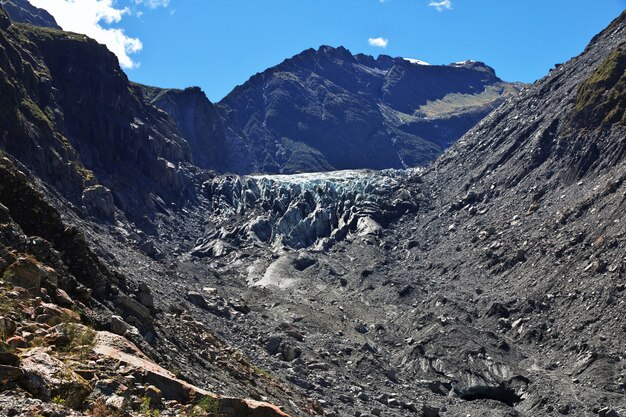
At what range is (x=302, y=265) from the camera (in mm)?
98000

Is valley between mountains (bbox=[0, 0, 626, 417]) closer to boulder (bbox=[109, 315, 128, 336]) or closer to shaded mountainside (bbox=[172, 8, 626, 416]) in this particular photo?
boulder (bbox=[109, 315, 128, 336])

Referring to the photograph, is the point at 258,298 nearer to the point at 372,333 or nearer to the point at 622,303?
the point at 372,333

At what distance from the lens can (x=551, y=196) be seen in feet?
297

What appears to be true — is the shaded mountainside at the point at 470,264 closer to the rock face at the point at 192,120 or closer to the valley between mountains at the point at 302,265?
the valley between mountains at the point at 302,265

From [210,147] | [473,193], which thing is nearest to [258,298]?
[473,193]

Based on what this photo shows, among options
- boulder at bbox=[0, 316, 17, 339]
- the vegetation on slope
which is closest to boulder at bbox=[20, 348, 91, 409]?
boulder at bbox=[0, 316, 17, 339]

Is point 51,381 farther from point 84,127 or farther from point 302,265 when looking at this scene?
point 84,127

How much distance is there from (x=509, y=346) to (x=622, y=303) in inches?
399

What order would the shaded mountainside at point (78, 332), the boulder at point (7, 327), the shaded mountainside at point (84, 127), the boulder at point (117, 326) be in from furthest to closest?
the shaded mountainside at point (84, 127), the boulder at point (117, 326), the boulder at point (7, 327), the shaded mountainside at point (78, 332)

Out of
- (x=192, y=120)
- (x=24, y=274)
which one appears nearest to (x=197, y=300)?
(x=24, y=274)

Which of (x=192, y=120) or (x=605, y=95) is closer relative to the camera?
(x=605, y=95)

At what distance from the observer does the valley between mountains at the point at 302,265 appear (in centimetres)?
1684

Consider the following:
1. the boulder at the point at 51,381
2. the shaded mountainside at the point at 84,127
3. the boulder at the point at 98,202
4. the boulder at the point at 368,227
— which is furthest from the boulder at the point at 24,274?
the boulder at the point at 368,227

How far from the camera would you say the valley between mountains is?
16.8m
